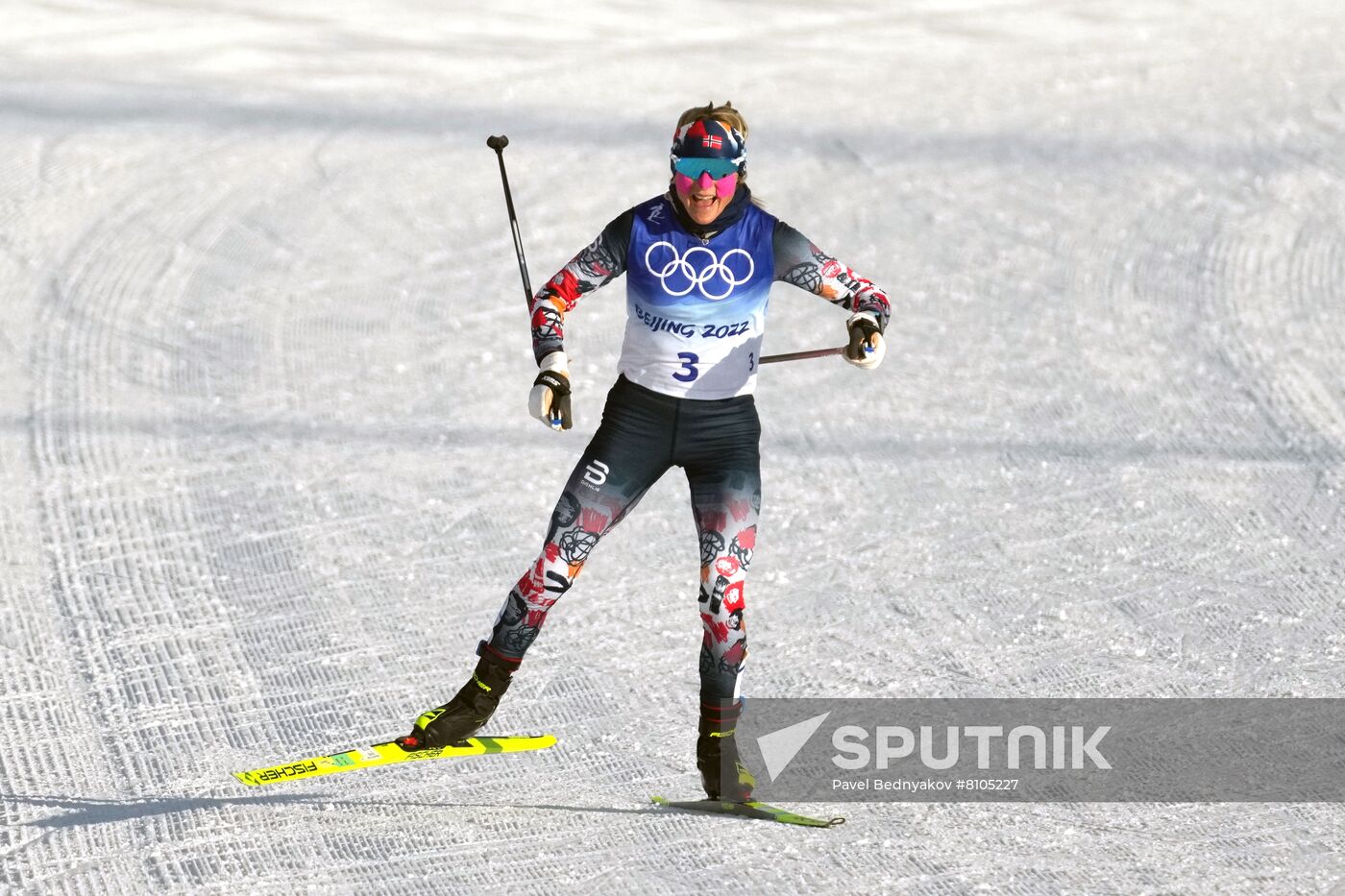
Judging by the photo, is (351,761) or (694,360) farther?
(351,761)

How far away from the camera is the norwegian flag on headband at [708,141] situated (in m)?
4.68

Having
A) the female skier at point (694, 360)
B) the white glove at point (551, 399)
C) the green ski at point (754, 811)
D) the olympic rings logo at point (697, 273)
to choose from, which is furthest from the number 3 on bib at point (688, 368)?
the green ski at point (754, 811)

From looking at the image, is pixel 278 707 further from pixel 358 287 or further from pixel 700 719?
pixel 358 287

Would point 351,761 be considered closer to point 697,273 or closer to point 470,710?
point 470,710

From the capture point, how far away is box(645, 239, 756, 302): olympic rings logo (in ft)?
15.5

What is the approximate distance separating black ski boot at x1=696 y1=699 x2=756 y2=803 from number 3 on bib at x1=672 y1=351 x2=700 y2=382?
933 mm

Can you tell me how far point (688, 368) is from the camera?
4.82 metres

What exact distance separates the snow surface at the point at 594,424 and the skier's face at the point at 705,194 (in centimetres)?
168

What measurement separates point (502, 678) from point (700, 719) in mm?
577

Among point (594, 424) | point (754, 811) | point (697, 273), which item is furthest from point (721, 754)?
point (594, 424)

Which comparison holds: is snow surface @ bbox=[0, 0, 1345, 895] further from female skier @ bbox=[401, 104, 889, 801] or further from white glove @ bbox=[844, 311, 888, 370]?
white glove @ bbox=[844, 311, 888, 370]

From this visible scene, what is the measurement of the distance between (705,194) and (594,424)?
10.4 feet

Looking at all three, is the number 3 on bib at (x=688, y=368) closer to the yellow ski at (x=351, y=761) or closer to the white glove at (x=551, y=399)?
the white glove at (x=551, y=399)

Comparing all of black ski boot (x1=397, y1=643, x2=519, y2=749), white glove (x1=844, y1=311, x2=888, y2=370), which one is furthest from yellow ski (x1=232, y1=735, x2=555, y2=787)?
white glove (x1=844, y1=311, x2=888, y2=370)
